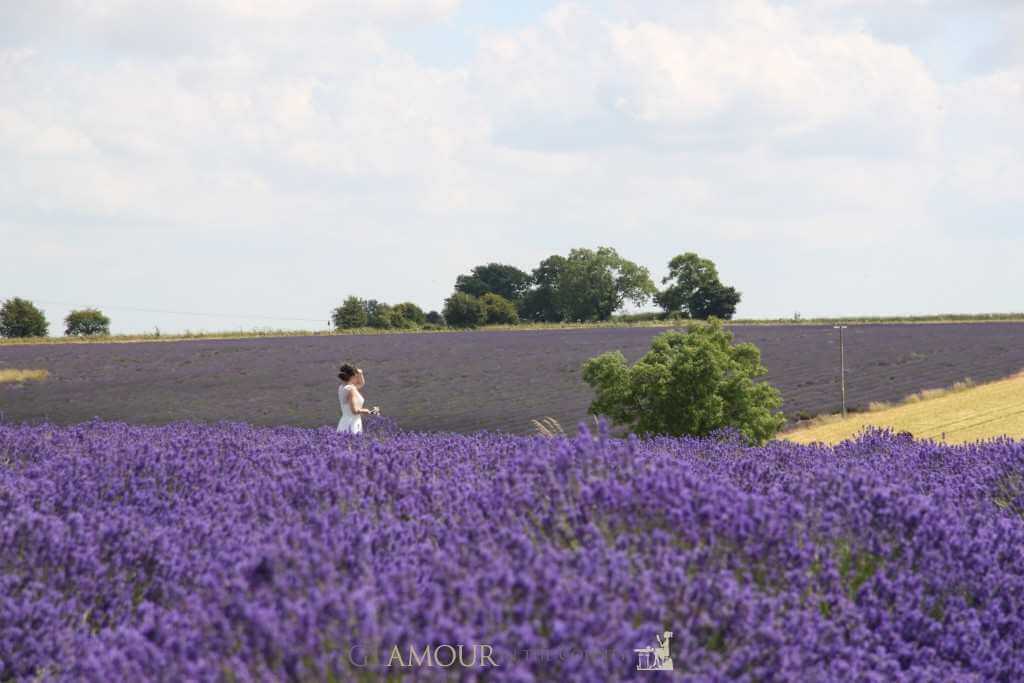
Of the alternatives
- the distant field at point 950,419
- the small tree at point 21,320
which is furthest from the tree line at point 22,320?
the distant field at point 950,419

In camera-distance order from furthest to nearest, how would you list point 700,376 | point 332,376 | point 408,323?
point 408,323
point 332,376
point 700,376

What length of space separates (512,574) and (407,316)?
3140 inches

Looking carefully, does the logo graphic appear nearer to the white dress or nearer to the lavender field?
the white dress

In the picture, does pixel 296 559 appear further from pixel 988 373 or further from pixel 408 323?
pixel 408 323

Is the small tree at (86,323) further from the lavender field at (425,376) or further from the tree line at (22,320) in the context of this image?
the lavender field at (425,376)

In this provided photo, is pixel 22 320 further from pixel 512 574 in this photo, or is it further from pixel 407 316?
pixel 512 574

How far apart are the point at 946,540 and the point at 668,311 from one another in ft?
288

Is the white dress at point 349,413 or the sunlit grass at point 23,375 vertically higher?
the white dress at point 349,413

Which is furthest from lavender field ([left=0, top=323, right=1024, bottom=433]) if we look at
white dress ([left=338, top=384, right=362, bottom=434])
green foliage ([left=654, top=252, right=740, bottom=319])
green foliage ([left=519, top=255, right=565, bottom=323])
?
green foliage ([left=519, top=255, right=565, bottom=323])

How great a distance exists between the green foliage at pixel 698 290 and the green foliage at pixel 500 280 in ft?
65.0

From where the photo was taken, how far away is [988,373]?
1116 inches

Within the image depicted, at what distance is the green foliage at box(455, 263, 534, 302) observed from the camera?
105m

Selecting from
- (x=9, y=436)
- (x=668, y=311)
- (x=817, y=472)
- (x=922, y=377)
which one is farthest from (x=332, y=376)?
(x=668, y=311)

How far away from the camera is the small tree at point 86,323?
66.9 m
